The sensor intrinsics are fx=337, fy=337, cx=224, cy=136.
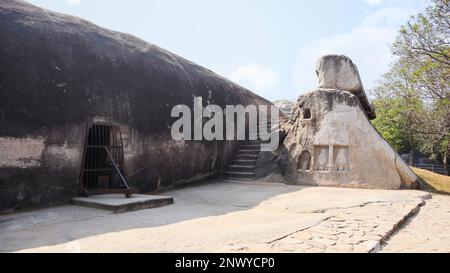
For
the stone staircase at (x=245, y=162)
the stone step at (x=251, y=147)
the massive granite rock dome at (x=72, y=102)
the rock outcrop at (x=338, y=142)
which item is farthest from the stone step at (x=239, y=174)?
the massive granite rock dome at (x=72, y=102)

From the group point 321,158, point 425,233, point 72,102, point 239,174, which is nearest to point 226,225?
point 425,233

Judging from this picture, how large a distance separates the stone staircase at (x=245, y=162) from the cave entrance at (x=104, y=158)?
12.2 feet

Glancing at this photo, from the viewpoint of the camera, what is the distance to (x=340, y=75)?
858cm

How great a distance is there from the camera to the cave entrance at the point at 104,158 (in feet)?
21.2

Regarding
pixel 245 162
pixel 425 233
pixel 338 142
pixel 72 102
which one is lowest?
pixel 425 233

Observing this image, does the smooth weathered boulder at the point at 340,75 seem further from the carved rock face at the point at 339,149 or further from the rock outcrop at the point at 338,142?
the carved rock face at the point at 339,149

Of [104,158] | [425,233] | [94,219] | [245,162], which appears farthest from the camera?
[245,162]

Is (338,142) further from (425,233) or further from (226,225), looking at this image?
(226,225)

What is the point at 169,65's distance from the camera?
27.0 feet

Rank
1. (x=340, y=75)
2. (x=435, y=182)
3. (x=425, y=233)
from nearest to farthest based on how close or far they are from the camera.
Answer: (x=425, y=233), (x=435, y=182), (x=340, y=75)

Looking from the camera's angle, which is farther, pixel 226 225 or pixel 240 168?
pixel 240 168

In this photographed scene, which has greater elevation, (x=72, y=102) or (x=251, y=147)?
(x=72, y=102)

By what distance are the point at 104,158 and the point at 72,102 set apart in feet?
4.95
